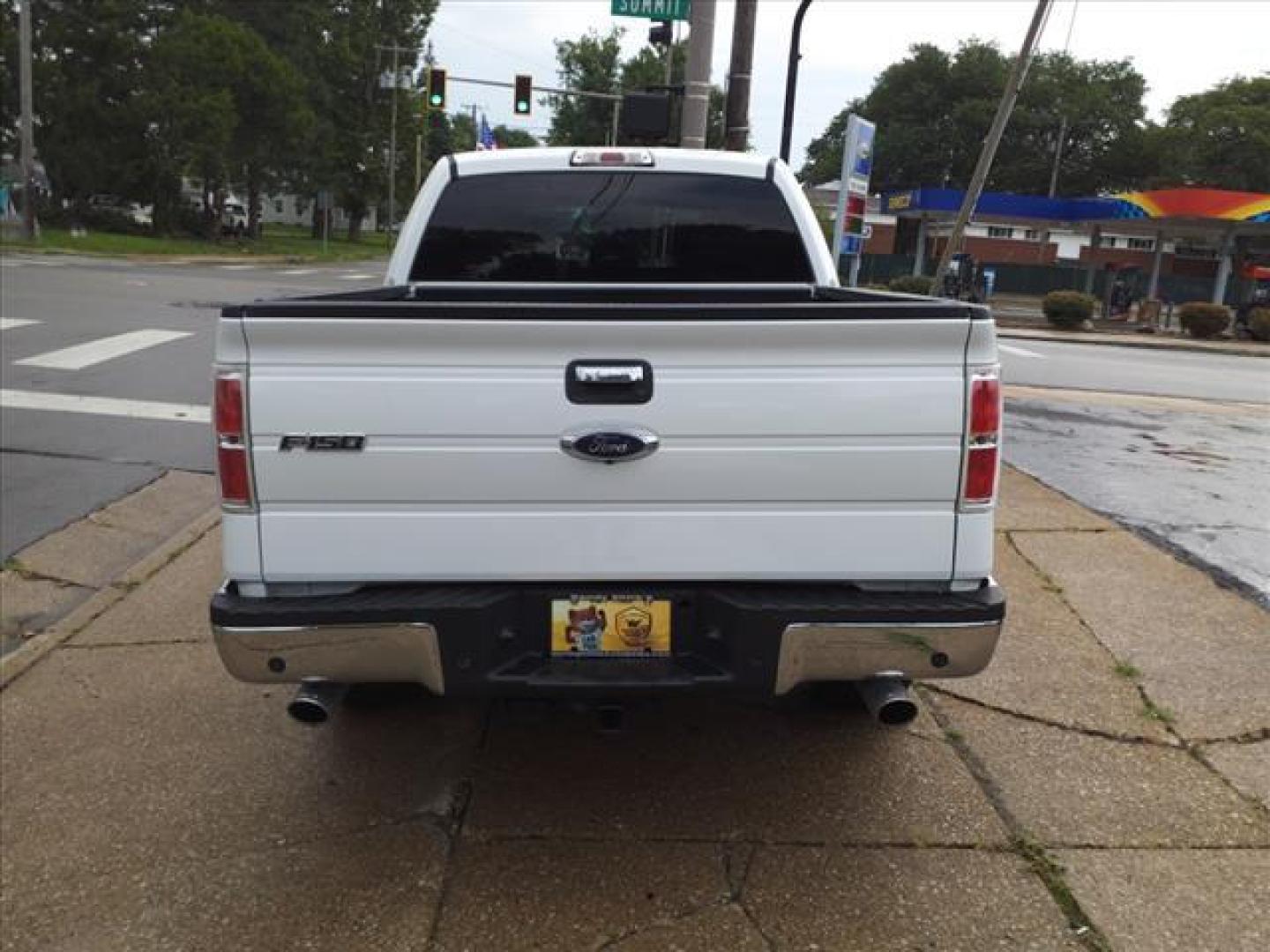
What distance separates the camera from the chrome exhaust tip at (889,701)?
10.5ft

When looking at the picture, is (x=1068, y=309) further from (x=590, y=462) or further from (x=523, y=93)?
(x=590, y=462)

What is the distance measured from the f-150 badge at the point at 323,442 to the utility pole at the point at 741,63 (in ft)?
38.7

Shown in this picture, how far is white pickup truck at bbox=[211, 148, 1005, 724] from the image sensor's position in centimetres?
276

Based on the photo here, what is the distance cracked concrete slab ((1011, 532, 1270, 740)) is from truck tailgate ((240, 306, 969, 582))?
2.17 meters

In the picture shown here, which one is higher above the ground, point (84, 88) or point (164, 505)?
point (84, 88)

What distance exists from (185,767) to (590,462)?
2119mm

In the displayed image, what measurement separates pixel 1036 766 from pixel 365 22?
6048 centimetres

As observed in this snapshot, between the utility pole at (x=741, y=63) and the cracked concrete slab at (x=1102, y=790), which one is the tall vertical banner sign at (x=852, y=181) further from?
the cracked concrete slab at (x=1102, y=790)

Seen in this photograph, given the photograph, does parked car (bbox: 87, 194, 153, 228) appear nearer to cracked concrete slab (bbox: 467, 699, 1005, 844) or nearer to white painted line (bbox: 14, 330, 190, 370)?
white painted line (bbox: 14, 330, 190, 370)

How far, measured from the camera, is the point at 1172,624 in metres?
5.20

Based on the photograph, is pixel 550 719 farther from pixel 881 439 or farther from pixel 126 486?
pixel 126 486

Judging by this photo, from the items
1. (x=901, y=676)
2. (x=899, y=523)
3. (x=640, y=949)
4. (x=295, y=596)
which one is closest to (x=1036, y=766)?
(x=901, y=676)

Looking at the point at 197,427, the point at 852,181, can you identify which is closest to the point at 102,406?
the point at 197,427

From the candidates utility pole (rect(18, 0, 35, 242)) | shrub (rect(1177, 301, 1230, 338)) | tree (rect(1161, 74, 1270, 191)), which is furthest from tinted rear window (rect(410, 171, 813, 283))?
tree (rect(1161, 74, 1270, 191))
